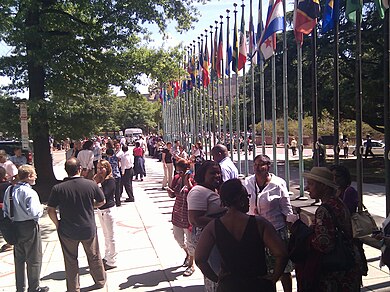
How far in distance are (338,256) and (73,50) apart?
11148 millimetres

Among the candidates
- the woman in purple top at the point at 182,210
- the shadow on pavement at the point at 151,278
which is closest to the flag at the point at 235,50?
the woman in purple top at the point at 182,210

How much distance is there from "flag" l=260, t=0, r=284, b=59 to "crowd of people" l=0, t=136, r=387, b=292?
232 inches

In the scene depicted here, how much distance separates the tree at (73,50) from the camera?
38.8 feet

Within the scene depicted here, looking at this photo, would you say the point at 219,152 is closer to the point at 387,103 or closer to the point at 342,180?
the point at 342,180

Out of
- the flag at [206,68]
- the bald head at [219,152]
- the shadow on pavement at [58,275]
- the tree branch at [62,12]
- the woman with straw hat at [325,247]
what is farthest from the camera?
the flag at [206,68]

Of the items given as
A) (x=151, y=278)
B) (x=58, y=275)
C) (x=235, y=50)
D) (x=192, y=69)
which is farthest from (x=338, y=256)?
(x=192, y=69)

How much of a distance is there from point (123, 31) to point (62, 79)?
2547 millimetres

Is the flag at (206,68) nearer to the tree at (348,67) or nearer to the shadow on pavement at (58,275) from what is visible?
the tree at (348,67)

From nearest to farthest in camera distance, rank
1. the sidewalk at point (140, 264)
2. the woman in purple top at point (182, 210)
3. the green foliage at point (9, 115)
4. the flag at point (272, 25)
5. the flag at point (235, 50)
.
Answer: the sidewalk at point (140, 264)
the woman in purple top at point (182, 210)
the flag at point (272, 25)
the green foliage at point (9, 115)
the flag at point (235, 50)

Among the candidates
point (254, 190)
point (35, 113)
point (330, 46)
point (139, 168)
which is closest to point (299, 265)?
point (254, 190)

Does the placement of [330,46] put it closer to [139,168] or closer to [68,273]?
[139,168]

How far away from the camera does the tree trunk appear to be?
11273 millimetres

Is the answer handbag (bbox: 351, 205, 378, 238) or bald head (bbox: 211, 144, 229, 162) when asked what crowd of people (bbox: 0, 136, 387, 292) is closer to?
bald head (bbox: 211, 144, 229, 162)

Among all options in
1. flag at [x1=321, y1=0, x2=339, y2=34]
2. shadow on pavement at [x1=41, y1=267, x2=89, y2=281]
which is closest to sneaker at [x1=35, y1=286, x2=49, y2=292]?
shadow on pavement at [x1=41, y1=267, x2=89, y2=281]
